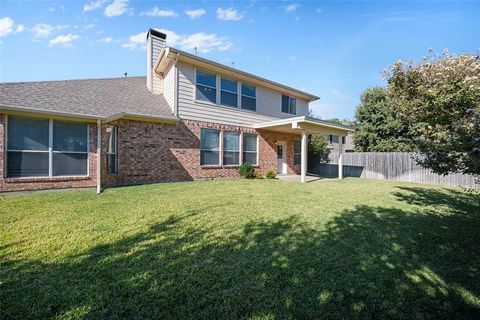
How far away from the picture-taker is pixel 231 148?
1222cm

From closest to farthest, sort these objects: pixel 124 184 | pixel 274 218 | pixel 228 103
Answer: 1. pixel 274 218
2. pixel 124 184
3. pixel 228 103


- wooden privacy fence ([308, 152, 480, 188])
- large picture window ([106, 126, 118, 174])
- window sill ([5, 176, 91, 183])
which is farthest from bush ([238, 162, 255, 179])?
wooden privacy fence ([308, 152, 480, 188])

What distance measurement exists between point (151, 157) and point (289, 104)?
972 centimetres

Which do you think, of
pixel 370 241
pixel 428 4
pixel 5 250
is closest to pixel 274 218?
pixel 370 241

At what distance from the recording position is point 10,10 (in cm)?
565

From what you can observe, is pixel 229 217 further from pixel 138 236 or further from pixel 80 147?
pixel 80 147

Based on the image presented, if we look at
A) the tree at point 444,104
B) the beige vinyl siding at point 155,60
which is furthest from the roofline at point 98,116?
the tree at point 444,104

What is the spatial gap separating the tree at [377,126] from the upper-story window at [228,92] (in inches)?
586

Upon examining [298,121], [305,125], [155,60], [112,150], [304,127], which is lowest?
[112,150]

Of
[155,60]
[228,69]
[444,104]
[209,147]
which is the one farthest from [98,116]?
[444,104]

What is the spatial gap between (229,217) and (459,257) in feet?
12.7

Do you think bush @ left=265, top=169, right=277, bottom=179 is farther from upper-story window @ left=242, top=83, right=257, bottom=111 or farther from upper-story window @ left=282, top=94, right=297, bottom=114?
upper-story window @ left=282, top=94, right=297, bottom=114

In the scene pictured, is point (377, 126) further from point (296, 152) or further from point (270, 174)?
point (270, 174)

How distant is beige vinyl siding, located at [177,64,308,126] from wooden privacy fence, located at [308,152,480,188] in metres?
5.97
